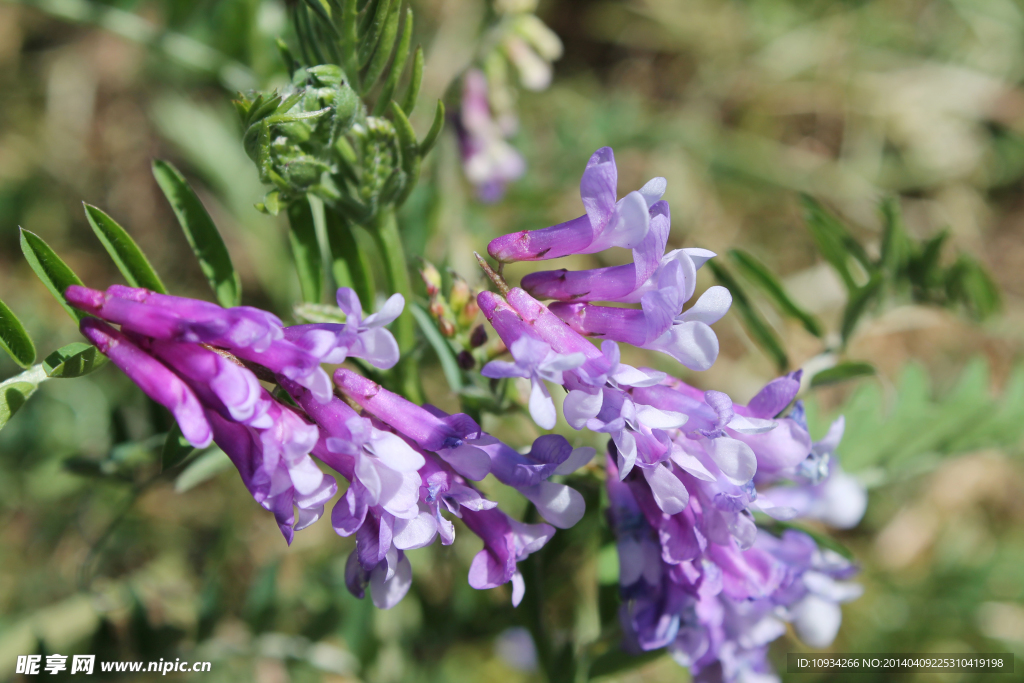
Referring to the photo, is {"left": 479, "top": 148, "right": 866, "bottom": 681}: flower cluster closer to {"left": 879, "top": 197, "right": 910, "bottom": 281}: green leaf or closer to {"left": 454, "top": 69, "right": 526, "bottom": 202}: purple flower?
{"left": 879, "top": 197, "right": 910, "bottom": 281}: green leaf

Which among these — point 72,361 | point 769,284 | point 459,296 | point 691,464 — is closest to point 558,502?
point 691,464

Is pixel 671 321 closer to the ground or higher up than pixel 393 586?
higher up

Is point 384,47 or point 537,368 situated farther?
point 384,47

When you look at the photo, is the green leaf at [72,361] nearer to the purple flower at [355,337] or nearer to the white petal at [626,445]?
the purple flower at [355,337]

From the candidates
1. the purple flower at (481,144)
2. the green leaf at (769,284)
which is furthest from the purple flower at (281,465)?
the purple flower at (481,144)

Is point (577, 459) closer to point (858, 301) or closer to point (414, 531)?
Answer: point (414, 531)

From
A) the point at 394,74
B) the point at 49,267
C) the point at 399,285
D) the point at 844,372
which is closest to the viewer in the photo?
the point at 49,267
